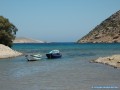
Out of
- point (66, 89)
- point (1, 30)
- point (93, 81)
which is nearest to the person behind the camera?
point (66, 89)

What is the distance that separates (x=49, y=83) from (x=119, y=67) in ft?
58.1

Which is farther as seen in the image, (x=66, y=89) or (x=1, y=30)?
(x=1, y=30)

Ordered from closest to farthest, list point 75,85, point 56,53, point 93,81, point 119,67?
point 75,85, point 93,81, point 119,67, point 56,53

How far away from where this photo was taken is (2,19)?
103 m

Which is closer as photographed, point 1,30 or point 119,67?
point 119,67

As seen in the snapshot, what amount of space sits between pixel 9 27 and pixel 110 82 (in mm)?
74634

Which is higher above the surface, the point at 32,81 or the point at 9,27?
the point at 9,27

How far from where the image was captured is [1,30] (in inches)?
4040

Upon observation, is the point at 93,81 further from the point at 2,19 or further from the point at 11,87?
the point at 2,19

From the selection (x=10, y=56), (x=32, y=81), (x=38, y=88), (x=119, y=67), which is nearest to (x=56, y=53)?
(x=10, y=56)

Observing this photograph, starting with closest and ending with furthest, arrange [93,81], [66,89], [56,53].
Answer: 1. [66,89]
2. [93,81]
3. [56,53]

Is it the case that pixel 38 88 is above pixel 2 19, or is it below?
below

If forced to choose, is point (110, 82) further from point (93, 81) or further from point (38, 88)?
point (38, 88)

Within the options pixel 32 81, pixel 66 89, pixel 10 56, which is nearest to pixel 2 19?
pixel 10 56
